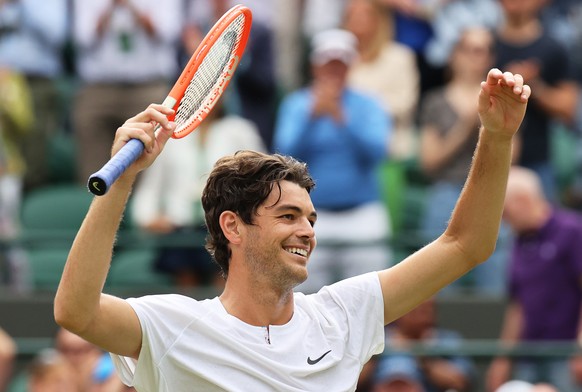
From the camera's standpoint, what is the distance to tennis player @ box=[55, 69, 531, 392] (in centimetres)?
437

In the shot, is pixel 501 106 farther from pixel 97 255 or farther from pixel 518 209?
pixel 518 209

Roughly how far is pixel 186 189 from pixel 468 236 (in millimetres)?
5574

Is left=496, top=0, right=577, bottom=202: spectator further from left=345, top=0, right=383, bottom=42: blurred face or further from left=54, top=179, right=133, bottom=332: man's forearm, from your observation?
left=54, top=179, right=133, bottom=332: man's forearm

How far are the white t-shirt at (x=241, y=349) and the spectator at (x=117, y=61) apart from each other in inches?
251

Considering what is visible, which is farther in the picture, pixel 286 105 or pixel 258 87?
pixel 258 87

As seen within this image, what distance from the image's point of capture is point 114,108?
35.9ft

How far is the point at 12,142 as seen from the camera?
11195 mm

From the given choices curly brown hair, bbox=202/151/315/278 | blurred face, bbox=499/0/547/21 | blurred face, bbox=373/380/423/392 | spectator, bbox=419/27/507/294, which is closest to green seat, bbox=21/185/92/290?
spectator, bbox=419/27/507/294

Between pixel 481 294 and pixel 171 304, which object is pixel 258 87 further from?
pixel 171 304

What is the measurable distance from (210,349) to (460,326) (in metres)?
5.48

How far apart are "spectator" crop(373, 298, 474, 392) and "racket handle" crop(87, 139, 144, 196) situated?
427cm

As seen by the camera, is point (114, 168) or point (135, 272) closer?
point (114, 168)

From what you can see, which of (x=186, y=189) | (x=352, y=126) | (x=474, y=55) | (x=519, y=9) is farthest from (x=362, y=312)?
(x=519, y=9)

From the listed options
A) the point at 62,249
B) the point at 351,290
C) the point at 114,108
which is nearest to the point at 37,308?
the point at 62,249
